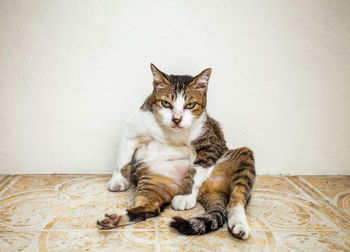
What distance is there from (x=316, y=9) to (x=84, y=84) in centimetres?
157

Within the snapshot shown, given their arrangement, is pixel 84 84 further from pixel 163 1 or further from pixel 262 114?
pixel 262 114

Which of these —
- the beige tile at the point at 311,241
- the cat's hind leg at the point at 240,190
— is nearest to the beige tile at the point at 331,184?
the beige tile at the point at 311,241

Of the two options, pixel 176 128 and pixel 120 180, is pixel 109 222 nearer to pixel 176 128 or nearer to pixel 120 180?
pixel 120 180

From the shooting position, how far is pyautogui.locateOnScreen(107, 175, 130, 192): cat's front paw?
162 cm

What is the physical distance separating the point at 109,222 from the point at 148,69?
99cm

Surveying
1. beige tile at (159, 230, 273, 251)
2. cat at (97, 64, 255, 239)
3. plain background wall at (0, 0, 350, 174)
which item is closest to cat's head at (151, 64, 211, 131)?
cat at (97, 64, 255, 239)

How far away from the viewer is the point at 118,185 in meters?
1.62

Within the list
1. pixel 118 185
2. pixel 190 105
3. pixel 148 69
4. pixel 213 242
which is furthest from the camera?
pixel 148 69

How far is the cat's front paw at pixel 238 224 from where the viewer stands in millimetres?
1183

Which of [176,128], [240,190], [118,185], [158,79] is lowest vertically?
[118,185]

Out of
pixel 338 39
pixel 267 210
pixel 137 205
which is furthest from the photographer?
pixel 338 39

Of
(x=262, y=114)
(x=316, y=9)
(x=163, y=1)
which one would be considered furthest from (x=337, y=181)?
(x=163, y=1)

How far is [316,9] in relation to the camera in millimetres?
1788

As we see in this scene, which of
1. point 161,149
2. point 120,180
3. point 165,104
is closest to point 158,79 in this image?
point 165,104
